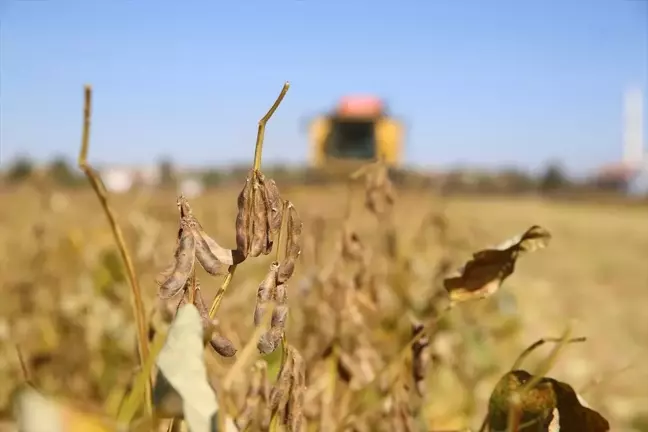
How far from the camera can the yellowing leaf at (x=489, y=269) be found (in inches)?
14.4

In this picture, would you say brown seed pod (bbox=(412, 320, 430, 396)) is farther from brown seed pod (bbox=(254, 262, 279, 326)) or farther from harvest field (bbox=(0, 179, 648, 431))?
brown seed pod (bbox=(254, 262, 279, 326))

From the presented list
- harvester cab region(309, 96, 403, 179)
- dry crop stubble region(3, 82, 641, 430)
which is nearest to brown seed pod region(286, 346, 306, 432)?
dry crop stubble region(3, 82, 641, 430)

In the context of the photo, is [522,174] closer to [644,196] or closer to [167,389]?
[644,196]

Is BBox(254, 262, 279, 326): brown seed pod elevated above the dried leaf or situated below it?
above

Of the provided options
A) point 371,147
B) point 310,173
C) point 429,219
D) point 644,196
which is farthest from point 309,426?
point 644,196

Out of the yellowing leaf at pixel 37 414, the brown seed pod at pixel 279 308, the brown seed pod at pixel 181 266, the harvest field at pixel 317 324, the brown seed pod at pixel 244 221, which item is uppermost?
the brown seed pod at pixel 244 221

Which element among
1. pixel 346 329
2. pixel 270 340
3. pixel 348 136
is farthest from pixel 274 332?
pixel 348 136

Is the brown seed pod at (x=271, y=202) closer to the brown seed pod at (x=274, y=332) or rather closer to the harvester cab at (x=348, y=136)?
the brown seed pod at (x=274, y=332)

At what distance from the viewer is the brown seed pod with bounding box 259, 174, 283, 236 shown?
0.88ft

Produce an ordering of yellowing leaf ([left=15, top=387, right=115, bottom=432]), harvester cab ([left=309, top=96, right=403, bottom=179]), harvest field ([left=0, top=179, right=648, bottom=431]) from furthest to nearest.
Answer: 1. harvester cab ([left=309, top=96, right=403, bottom=179])
2. harvest field ([left=0, top=179, right=648, bottom=431])
3. yellowing leaf ([left=15, top=387, right=115, bottom=432])

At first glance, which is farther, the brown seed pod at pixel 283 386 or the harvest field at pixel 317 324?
the harvest field at pixel 317 324

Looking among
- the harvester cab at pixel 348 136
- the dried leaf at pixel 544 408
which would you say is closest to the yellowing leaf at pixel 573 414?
the dried leaf at pixel 544 408

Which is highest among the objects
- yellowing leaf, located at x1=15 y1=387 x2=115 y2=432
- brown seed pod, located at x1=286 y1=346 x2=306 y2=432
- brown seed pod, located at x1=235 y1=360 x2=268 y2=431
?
yellowing leaf, located at x1=15 y1=387 x2=115 y2=432

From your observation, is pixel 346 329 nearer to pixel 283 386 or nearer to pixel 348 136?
pixel 283 386
